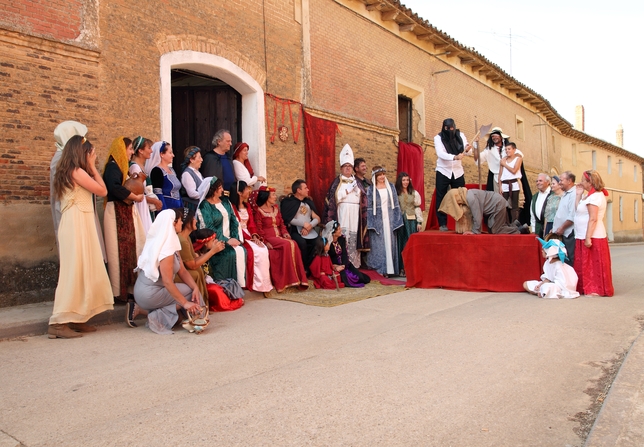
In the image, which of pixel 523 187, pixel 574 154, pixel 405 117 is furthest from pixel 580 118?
pixel 523 187

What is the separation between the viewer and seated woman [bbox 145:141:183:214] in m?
7.02

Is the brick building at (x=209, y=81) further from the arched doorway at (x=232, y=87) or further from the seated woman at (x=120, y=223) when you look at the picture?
the seated woman at (x=120, y=223)

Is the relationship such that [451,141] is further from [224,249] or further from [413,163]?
[224,249]

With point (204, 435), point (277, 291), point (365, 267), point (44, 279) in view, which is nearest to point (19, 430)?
point (204, 435)

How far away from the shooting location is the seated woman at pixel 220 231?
712 centimetres

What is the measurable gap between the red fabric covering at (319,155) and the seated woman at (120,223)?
189 inches

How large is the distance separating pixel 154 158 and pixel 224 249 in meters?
1.49

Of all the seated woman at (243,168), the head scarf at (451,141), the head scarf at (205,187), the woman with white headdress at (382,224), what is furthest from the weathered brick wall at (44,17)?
the head scarf at (451,141)

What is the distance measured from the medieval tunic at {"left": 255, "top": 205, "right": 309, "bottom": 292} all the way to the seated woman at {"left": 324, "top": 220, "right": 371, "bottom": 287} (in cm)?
76

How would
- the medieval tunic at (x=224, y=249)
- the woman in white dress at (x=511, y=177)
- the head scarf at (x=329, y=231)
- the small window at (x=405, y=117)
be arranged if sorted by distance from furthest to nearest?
the small window at (x=405, y=117) → the woman in white dress at (x=511, y=177) → the head scarf at (x=329, y=231) → the medieval tunic at (x=224, y=249)

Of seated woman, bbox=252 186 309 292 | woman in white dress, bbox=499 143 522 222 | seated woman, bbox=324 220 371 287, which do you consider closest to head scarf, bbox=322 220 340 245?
seated woman, bbox=324 220 371 287

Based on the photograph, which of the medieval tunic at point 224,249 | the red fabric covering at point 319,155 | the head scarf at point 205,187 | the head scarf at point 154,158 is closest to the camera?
the head scarf at point 154,158

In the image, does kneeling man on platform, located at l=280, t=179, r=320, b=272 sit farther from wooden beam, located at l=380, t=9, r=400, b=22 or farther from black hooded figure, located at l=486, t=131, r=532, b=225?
wooden beam, located at l=380, t=9, r=400, b=22

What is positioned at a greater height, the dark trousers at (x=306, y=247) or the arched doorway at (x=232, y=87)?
the arched doorway at (x=232, y=87)
